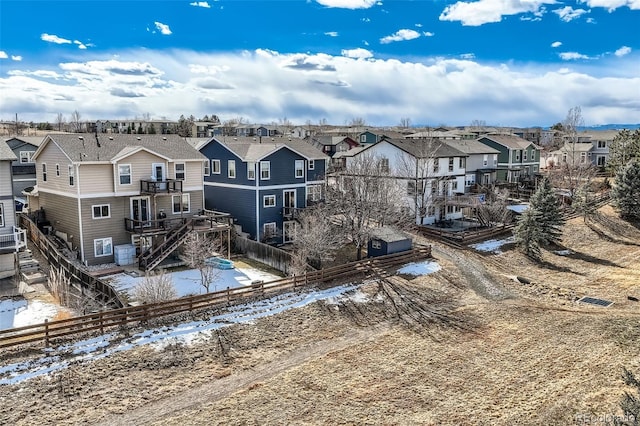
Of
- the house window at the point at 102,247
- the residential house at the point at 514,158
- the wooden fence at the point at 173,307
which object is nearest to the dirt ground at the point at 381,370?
the wooden fence at the point at 173,307

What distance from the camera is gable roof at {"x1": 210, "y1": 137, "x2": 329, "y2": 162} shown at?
37094 millimetres

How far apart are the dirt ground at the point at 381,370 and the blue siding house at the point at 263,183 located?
12.1 metres

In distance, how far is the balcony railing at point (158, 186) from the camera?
3203 cm

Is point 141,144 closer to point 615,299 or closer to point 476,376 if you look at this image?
point 476,376

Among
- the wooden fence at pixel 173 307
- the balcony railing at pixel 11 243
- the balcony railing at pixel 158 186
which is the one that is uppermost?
the balcony railing at pixel 158 186

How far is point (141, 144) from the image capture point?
3450 cm

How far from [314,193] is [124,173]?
14.9 metres

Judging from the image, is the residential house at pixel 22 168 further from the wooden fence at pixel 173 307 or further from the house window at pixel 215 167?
the wooden fence at pixel 173 307

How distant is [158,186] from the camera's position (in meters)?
32.7

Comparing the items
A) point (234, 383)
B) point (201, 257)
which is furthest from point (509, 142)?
point (234, 383)

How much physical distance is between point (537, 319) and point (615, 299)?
6745mm

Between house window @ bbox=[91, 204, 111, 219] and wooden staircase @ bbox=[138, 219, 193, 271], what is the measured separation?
337cm

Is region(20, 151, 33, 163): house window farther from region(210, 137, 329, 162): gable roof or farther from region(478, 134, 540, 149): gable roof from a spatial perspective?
region(478, 134, 540, 149): gable roof

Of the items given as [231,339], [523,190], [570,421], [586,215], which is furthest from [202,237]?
[523,190]
